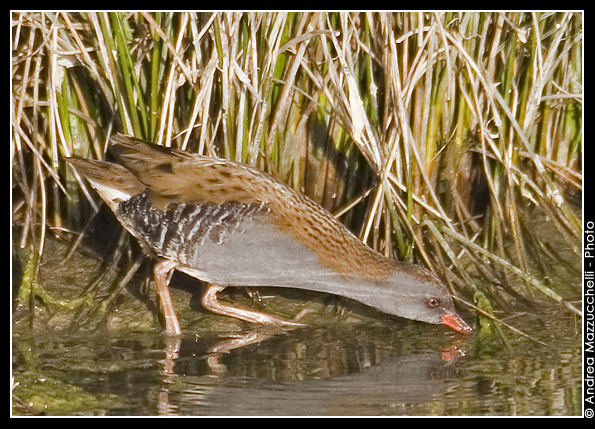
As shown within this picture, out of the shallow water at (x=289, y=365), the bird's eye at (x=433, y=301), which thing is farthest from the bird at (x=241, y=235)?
the shallow water at (x=289, y=365)

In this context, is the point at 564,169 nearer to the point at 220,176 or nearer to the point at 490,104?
the point at 490,104

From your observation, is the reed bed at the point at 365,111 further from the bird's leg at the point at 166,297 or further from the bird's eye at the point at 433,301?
the bird's leg at the point at 166,297

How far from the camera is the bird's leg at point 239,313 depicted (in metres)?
5.28

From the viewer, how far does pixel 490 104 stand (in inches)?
212

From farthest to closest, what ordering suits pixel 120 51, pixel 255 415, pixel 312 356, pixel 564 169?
1. pixel 564 169
2. pixel 120 51
3. pixel 312 356
4. pixel 255 415

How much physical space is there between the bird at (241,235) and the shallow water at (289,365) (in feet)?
0.59

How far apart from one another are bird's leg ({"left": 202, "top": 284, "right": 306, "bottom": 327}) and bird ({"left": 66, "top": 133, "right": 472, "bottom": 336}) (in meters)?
0.18

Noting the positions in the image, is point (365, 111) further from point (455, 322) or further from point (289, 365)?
point (289, 365)

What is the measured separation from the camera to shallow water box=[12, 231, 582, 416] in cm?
432

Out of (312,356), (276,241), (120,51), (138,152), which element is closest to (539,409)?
(312,356)

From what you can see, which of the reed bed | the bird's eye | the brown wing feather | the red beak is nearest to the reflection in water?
the red beak

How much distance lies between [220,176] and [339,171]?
90cm

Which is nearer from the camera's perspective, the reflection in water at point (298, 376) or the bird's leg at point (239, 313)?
the reflection in water at point (298, 376)

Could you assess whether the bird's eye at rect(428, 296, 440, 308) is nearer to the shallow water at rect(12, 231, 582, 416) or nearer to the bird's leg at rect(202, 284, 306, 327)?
the shallow water at rect(12, 231, 582, 416)
